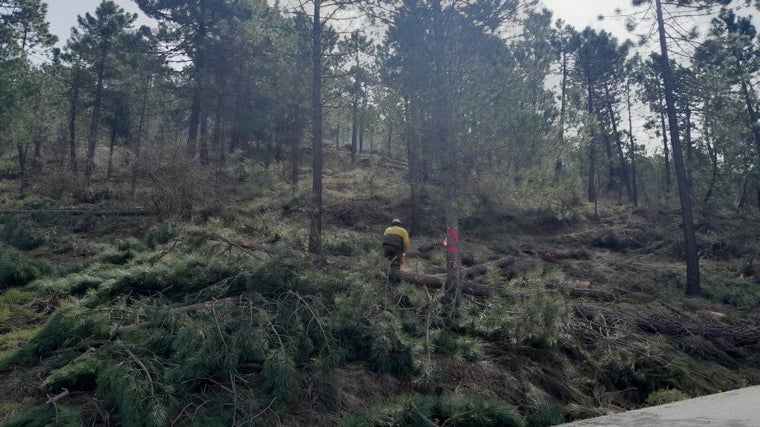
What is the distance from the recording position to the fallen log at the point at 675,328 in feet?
34.7

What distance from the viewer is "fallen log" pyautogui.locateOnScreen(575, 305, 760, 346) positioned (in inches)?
416

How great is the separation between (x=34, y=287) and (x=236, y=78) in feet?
54.1

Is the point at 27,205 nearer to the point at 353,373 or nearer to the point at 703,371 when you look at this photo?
the point at 353,373

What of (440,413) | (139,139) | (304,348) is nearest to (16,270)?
(304,348)

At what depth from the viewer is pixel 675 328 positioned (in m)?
10.7

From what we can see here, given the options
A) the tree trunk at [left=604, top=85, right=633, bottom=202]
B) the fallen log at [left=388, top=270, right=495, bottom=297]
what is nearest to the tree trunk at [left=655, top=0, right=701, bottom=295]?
the fallen log at [left=388, top=270, right=495, bottom=297]

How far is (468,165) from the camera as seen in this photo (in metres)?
10.9

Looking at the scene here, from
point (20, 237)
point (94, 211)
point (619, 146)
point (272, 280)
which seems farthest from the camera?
point (619, 146)

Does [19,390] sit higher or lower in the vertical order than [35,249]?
lower

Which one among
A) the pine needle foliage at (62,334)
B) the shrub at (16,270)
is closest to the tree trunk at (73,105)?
the shrub at (16,270)

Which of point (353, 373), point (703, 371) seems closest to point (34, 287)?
point (353, 373)

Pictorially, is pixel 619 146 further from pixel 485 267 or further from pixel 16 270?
pixel 16 270

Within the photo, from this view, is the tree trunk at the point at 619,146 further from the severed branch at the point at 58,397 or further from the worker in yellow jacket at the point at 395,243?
the severed branch at the point at 58,397

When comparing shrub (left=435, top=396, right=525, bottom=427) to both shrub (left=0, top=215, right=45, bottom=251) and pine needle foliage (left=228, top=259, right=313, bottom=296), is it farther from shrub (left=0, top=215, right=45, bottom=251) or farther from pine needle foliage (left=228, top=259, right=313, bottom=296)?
shrub (left=0, top=215, right=45, bottom=251)
